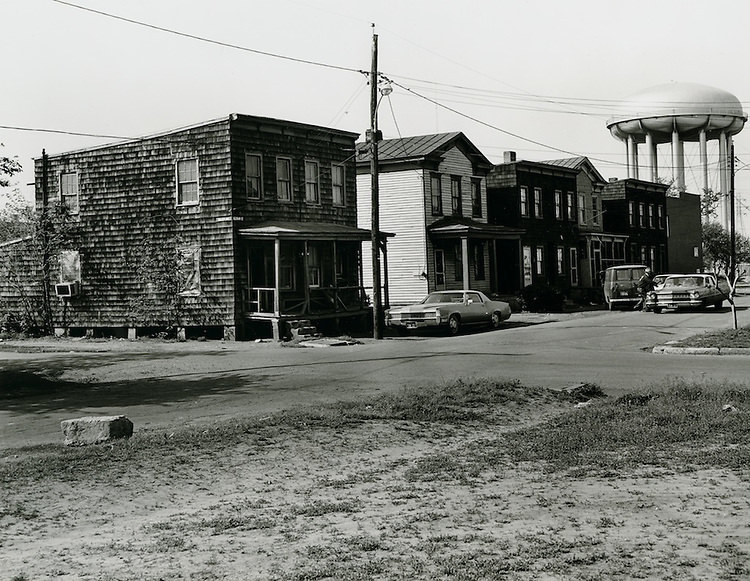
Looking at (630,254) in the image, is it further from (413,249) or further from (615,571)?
(615,571)

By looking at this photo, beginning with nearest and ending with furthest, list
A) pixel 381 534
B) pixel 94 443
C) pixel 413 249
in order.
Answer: pixel 381 534
pixel 94 443
pixel 413 249

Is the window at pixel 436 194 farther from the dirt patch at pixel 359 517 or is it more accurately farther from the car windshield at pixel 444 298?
the dirt patch at pixel 359 517

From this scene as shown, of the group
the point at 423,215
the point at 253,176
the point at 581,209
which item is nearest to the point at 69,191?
the point at 253,176

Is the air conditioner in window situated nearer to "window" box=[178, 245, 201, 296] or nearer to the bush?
"window" box=[178, 245, 201, 296]

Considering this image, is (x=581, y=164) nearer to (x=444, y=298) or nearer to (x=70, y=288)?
(x=444, y=298)

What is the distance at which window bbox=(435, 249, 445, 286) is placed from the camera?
41.1m

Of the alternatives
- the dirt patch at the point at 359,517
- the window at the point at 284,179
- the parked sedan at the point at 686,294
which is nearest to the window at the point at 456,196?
the parked sedan at the point at 686,294

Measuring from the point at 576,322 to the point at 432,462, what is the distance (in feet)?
87.2

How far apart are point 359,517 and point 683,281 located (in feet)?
113

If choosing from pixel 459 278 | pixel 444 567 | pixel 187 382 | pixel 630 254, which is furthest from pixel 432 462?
pixel 630 254

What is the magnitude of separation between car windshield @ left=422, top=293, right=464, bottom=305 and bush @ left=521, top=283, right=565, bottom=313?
11.0 meters

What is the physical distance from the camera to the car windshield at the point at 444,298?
3259 centimetres

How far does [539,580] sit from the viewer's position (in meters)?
5.20

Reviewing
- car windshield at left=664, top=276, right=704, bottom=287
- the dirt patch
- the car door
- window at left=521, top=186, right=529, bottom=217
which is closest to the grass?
the car door
